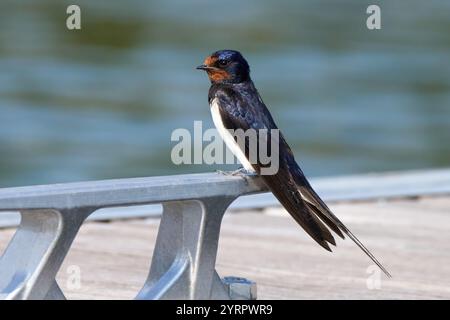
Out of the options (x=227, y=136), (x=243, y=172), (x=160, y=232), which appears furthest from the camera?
(x=227, y=136)

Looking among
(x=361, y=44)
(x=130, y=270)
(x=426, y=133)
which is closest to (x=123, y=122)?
(x=426, y=133)

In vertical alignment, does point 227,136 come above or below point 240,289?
above

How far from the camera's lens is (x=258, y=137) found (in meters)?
4.78

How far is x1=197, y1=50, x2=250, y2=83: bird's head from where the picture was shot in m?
5.18

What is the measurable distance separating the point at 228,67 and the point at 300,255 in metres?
1.19

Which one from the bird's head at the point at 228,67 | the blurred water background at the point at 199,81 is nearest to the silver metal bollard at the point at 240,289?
the bird's head at the point at 228,67

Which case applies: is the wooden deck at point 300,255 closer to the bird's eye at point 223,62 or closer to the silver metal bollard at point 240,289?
the bird's eye at point 223,62

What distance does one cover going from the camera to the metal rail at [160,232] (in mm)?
3725

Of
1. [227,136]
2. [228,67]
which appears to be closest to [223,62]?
[228,67]

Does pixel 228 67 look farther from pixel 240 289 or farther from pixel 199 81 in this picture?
pixel 199 81

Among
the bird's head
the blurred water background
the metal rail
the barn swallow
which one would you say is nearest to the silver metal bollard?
the metal rail

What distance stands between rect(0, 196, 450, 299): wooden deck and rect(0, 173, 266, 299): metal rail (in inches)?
43.7

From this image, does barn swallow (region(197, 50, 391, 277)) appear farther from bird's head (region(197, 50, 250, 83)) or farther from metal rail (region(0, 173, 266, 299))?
metal rail (region(0, 173, 266, 299))

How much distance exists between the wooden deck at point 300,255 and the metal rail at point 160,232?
3.64 feet
